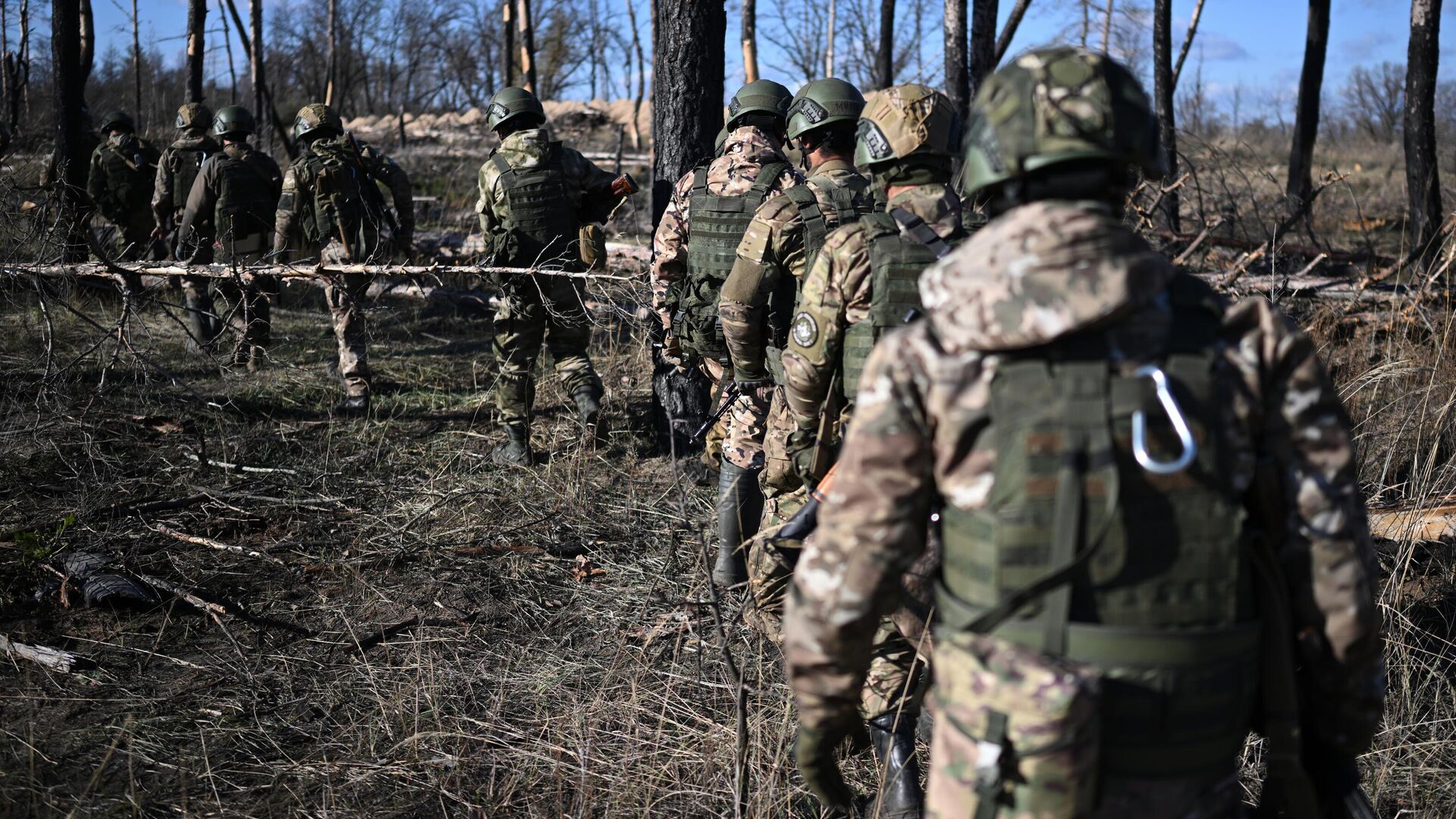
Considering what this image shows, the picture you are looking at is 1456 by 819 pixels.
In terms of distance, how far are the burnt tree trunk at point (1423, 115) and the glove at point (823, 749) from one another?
9.53 m

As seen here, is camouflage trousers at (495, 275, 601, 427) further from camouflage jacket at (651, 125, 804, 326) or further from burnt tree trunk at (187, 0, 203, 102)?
burnt tree trunk at (187, 0, 203, 102)

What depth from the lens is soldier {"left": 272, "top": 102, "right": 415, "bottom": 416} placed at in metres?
7.32

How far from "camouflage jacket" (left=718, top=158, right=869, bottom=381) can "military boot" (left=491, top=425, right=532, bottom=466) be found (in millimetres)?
2465

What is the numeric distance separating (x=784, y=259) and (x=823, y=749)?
2336 mm

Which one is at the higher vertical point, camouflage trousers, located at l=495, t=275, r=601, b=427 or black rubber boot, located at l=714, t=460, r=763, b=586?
camouflage trousers, located at l=495, t=275, r=601, b=427

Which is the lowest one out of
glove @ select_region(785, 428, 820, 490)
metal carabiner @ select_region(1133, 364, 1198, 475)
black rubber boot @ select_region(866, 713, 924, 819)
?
black rubber boot @ select_region(866, 713, 924, 819)

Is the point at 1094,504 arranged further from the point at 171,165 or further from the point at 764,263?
the point at 171,165

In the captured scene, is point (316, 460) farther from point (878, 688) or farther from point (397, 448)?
point (878, 688)

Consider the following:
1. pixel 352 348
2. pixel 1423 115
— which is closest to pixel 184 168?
pixel 352 348

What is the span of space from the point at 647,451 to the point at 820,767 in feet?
15.1

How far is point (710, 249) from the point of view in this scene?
4508mm

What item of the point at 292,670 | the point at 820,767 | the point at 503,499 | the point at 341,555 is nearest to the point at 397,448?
the point at 503,499

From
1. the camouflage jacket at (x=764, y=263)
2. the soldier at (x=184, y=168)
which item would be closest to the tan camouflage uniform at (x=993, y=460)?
the camouflage jacket at (x=764, y=263)

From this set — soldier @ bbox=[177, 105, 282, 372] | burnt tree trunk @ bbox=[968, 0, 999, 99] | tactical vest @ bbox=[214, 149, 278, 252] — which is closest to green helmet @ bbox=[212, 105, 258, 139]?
soldier @ bbox=[177, 105, 282, 372]
